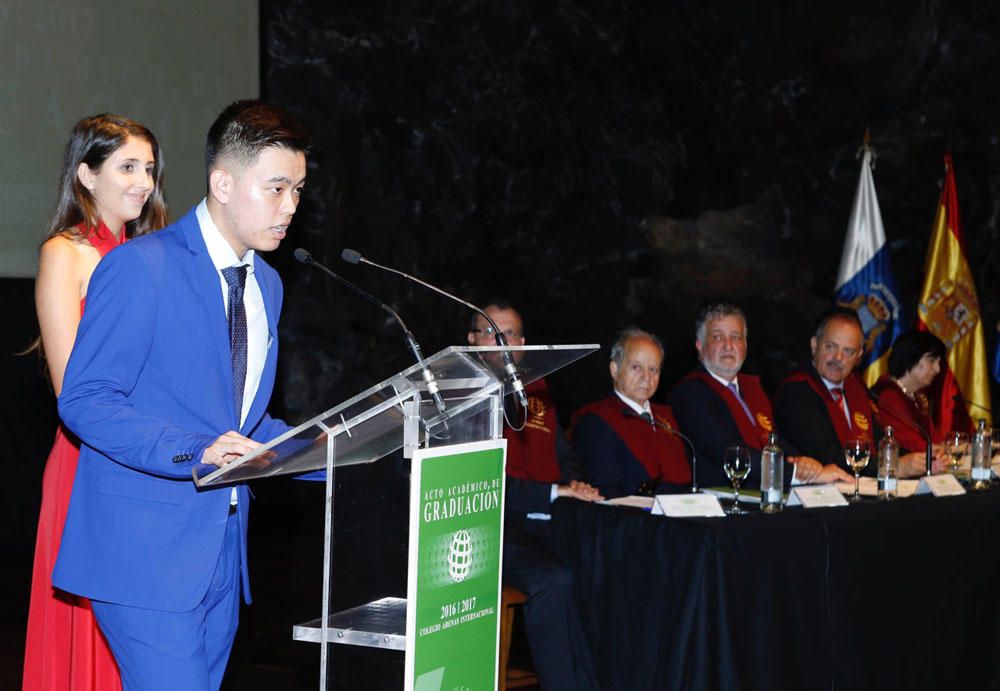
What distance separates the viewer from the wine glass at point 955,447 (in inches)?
171

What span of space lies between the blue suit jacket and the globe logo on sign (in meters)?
0.37

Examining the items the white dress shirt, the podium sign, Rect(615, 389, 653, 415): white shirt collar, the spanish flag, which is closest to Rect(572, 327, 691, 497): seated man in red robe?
Rect(615, 389, 653, 415): white shirt collar

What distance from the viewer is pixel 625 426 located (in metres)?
4.16

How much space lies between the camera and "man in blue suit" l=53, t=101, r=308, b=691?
1.88 m

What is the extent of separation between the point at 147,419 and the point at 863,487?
8.65ft

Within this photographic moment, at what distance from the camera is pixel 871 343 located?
22.8 feet

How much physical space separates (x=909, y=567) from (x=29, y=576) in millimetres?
3829

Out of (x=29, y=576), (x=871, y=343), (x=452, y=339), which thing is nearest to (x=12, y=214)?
(x=29, y=576)

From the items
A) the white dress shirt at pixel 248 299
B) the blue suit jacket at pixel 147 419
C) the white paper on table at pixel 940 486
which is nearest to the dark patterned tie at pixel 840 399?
the white paper on table at pixel 940 486

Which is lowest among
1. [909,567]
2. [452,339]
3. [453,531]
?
[909,567]

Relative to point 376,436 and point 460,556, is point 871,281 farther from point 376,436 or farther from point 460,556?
point 376,436

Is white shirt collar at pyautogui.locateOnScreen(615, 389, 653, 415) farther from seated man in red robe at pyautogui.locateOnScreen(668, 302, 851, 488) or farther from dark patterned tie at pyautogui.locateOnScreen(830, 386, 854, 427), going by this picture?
dark patterned tie at pyautogui.locateOnScreen(830, 386, 854, 427)

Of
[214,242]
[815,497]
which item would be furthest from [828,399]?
[214,242]

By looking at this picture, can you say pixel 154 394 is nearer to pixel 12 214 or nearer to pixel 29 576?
pixel 12 214
